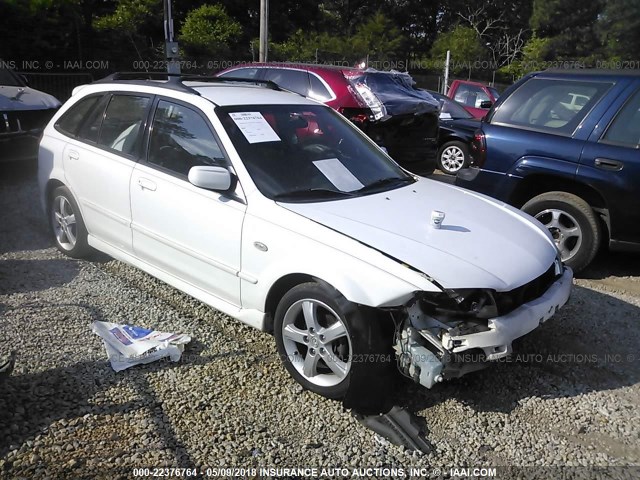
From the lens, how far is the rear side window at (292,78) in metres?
8.02

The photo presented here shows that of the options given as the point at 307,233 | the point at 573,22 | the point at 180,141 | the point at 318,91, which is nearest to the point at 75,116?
the point at 180,141

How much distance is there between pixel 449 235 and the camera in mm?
3203

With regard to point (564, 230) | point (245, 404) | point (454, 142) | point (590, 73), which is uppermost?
point (590, 73)

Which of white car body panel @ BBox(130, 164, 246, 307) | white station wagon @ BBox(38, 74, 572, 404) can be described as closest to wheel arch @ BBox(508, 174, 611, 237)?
white station wagon @ BBox(38, 74, 572, 404)

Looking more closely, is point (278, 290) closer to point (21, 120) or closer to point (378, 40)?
point (21, 120)

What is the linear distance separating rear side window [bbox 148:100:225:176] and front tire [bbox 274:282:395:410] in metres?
1.16

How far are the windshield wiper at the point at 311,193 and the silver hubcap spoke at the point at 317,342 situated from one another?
2.27 feet

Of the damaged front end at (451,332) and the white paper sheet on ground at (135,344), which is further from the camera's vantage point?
the white paper sheet on ground at (135,344)

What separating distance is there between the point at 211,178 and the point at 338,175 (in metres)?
0.89

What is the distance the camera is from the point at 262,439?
2.86 metres

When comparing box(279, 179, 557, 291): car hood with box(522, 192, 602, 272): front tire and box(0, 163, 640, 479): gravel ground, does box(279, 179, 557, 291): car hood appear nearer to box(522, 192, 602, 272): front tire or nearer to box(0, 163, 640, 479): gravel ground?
box(0, 163, 640, 479): gravel ground

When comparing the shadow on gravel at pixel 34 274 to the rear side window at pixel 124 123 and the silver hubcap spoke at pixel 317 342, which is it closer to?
the rear side window at pixel 124 123

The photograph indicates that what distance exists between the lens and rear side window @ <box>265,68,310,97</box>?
8023 mm

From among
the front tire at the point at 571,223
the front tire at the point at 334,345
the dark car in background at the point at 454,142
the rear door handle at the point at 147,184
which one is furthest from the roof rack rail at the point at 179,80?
the dark car in background at the point at 454,142
